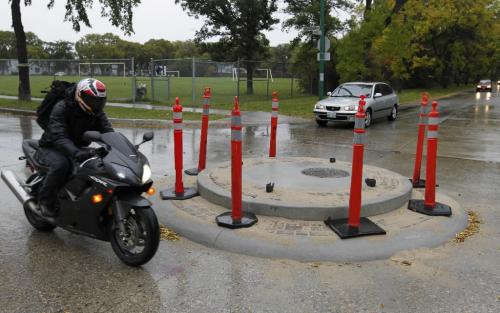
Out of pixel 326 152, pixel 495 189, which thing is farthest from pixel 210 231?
pixel 326 152

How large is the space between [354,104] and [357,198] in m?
10.7

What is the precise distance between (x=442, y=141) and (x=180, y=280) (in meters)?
10.5

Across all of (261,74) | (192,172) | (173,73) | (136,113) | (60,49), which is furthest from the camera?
(60,49)

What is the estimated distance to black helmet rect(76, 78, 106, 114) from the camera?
4340 mm

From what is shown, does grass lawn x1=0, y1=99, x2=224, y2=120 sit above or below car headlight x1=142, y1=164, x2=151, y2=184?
below

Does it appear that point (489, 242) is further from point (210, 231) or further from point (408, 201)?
point (210, 231)

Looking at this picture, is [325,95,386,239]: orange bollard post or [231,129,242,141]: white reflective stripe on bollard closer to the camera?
[325,95,386,239]: orange bollard post

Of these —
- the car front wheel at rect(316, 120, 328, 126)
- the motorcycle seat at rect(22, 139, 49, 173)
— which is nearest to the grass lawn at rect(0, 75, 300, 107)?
the car front wheel at rect(316, 120, 328, 126)

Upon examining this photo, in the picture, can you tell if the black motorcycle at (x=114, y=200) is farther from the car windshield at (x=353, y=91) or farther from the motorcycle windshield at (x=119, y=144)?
the car windshield at (x=353, y=91)

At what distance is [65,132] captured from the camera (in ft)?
14.7

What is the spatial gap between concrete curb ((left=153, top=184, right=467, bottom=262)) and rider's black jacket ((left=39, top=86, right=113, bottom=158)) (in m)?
1.39

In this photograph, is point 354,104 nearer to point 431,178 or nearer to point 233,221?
point 431,178

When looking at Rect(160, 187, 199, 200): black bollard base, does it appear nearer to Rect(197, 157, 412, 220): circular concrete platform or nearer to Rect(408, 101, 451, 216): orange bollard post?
Rect(197, 157, 412, 220): circular concrete platform

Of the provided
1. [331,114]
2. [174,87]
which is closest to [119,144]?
[331,114]
